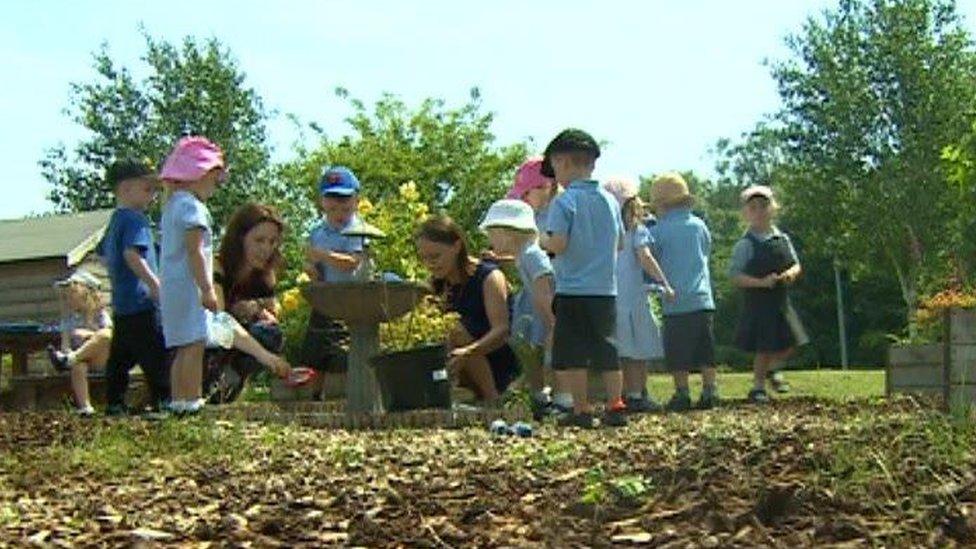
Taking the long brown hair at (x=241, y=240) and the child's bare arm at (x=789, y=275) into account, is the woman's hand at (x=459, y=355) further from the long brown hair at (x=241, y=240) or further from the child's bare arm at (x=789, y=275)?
the child's bare arm at (x=789, y=275)

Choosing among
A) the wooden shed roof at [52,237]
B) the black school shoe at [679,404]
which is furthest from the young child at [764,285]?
the wooden shed roof at [52,237]

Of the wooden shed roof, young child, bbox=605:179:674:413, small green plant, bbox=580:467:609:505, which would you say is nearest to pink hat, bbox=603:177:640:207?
young child, bbox=605:179:674:413

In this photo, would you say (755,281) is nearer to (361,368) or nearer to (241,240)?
(361,368)

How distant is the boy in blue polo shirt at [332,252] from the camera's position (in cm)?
1040

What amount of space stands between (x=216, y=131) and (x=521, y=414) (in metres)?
46.2

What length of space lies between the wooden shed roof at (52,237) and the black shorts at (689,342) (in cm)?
1975

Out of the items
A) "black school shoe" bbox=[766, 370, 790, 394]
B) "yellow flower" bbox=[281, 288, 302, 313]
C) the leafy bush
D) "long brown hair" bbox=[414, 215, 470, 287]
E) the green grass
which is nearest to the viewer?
"long brown hair" bbox=[414, 215, 470, 287]

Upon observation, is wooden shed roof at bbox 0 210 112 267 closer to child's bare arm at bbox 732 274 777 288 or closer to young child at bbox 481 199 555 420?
child's bare arm at bbox 732 274 777 288

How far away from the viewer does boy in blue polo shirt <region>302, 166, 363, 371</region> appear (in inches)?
409

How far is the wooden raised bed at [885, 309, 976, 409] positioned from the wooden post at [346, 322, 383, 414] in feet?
10.7

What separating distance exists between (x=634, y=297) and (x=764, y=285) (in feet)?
4.94

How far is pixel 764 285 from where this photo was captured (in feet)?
38.8

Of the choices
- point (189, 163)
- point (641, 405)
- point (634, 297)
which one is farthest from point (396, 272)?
point (189, 163)

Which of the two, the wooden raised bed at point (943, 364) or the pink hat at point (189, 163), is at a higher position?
the pink hat at point (189, 163)
